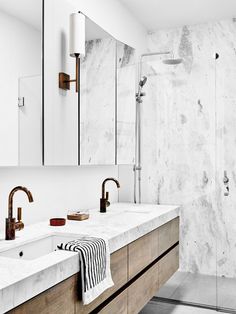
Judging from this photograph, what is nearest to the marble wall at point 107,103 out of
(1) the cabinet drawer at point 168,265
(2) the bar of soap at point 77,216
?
(2) the bar of soap at point 77,216

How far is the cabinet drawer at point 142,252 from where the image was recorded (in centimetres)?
226

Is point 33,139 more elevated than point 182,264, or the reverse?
point 33,139

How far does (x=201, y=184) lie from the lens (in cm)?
305

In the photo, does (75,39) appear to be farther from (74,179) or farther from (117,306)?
(117,306)

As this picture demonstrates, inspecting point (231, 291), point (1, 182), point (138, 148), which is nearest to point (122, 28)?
point (138, 148)

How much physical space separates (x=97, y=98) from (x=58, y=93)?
1.90ft

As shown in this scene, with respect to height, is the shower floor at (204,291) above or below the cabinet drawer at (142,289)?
below

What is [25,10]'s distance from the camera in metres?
2.10

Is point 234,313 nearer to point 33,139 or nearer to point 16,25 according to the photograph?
point 33,139

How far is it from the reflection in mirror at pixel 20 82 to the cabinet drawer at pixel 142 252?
81 cm

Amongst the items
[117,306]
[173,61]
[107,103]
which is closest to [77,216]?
[117,306]

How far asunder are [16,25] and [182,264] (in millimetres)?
2315

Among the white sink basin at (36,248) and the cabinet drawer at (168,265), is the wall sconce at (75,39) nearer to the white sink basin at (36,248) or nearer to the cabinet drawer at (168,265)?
the white sink basin at (36,248)

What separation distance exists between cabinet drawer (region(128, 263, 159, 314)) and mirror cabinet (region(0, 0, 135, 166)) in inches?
36.9
